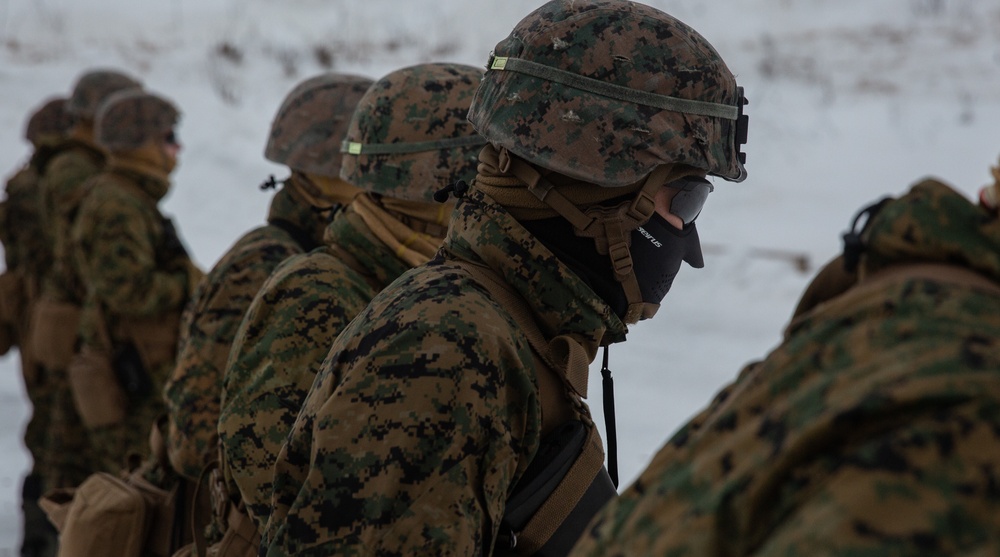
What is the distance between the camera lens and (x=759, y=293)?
388 inches

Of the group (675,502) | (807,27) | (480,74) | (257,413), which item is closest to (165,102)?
(480,74)

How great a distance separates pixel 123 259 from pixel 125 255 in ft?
0.07

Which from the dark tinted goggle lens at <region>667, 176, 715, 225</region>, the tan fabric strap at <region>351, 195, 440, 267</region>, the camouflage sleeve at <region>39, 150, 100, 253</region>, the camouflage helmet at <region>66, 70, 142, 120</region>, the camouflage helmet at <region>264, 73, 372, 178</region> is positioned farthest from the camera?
the camouflage helmet at <region>66, 70, 142, 120</region>

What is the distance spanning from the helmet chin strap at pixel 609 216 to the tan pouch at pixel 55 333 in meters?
4.38

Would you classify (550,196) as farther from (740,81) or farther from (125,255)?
(740,81)

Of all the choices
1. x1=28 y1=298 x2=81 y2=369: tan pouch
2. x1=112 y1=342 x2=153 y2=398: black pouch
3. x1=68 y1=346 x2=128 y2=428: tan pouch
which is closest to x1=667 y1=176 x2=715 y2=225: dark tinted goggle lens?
x1=112 y1=342 x2=153 y2=398: black pouch

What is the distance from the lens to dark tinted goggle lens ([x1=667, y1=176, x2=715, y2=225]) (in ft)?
7.51

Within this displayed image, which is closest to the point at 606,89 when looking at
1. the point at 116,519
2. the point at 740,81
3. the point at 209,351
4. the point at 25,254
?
the point at 209,351

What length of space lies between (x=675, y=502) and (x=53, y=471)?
5296mm

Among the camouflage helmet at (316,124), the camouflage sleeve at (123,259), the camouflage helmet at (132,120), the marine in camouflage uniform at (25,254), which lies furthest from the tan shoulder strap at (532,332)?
the marine in camouflage uniform at (25,254)

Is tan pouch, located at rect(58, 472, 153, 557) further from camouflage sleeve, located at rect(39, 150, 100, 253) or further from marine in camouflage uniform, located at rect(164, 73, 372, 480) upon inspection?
camouflage sleeve, located at rect(39, 150, 100, 253)

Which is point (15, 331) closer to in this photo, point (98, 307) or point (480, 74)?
point (98, 307)

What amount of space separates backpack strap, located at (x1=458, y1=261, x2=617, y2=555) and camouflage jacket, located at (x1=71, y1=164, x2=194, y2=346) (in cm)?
345

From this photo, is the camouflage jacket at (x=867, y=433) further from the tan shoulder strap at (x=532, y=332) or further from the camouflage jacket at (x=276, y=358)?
the camouflage jacket at (x=276, y=358)
